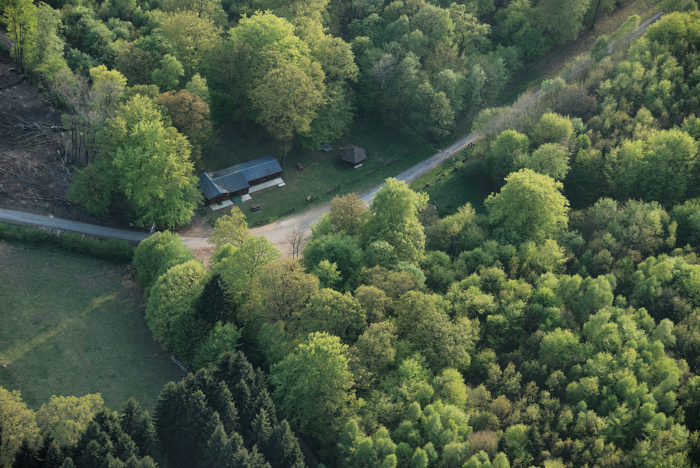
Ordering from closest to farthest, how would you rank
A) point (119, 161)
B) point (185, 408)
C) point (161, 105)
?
point (185, 408) < point (119, 161) < point (161, 105)

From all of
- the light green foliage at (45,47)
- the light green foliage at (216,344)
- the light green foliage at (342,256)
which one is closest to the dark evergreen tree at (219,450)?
the light green foliage at (216,344)

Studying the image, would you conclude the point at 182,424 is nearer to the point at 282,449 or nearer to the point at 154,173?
the point at 282,449

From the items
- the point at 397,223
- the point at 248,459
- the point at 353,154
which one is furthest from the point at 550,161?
the point at 248,459

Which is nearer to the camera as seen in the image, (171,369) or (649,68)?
(171,369)

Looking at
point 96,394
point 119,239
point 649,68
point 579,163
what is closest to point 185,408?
point 96,394

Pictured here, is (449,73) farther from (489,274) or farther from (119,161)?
(119,161)

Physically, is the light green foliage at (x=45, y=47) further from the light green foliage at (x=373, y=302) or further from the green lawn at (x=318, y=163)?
the light green foliage at (x=373, y=302)
